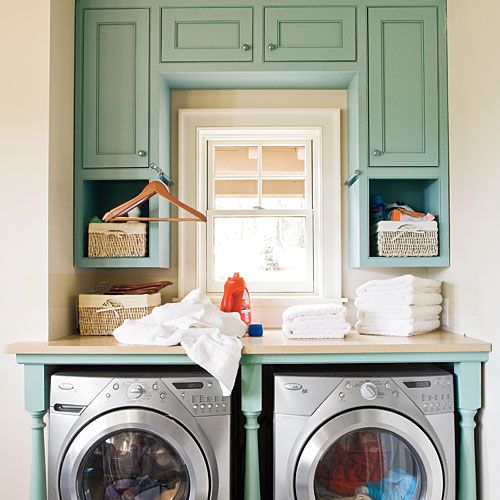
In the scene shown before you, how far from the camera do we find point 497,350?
2.01 m

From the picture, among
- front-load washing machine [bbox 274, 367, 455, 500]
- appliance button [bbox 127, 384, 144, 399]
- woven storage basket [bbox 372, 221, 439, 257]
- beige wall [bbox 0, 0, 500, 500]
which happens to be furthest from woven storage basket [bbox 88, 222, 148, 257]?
woven storage basket [bbox 372, 221, 439, 257]

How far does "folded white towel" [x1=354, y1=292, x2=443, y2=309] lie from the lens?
2320 millimetres

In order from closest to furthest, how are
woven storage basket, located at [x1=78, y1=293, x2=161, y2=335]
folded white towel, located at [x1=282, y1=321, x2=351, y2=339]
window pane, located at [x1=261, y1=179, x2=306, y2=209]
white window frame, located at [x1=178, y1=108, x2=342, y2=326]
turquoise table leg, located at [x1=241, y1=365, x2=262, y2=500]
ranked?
turquoise table leg, located at [x1=241, y1=365, x2=262, y2=500]
folded white towel, located at [x1=282, y1=321, x2=351, y2=339]
woven storage basket, located at [x1=78, y1=293, x2=161, y2=335]
white window frame, located at [x1=178, y1=108, x2=342, y2=326]
window pane, located at [x1=261, y1=179, x2=306, y2=209]

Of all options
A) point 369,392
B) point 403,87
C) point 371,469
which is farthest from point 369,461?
point 403,87

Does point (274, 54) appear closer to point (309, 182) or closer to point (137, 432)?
point (309, 182)

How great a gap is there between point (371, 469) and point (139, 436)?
92 centimetres

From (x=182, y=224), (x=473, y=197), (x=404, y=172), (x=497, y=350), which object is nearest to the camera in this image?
(x=497, y=350)

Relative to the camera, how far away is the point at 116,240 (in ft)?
8.09

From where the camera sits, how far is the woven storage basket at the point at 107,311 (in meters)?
2.40

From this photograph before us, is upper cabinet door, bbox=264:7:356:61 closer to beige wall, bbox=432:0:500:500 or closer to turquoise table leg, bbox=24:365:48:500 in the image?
beige wall, bbox=432:0:500:500

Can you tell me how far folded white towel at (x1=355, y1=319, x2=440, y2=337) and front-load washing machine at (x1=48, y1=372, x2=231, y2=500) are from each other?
77 cm

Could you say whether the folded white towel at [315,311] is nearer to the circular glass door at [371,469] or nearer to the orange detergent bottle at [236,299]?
the orange detergent bottle at [236,299]

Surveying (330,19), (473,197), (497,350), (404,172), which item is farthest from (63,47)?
(497,350)

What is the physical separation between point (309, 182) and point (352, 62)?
65 cm
